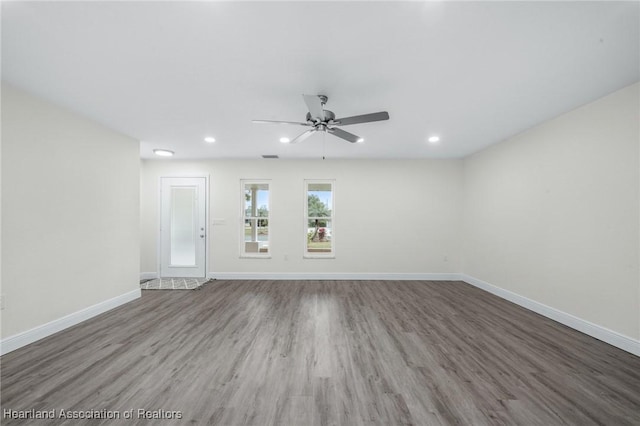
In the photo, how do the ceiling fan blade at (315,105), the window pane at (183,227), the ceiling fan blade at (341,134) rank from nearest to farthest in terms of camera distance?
the ceiling fan blade at (315,105) < the ceiling fan blade at (341,134) < the window pane at (183,227)

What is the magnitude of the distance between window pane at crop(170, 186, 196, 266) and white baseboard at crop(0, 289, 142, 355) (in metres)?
1.54

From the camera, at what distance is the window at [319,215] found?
17.9 ft

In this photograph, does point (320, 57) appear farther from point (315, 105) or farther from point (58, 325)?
point (58, 325)

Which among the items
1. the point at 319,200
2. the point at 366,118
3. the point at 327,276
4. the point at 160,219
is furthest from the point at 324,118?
the point at 160,219

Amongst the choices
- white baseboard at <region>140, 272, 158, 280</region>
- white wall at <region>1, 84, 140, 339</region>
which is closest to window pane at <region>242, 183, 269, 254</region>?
white baseboard at <region>140, 272, 158, 280</region>

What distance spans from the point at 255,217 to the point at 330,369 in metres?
3.97

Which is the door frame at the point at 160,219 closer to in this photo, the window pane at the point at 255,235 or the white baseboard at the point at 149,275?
the white baseboard at the point at 149,275

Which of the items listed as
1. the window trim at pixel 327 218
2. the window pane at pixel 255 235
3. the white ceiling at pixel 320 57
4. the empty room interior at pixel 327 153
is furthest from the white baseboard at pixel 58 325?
the window trim at pixel 327 218

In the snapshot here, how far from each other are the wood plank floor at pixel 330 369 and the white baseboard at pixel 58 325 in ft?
0.33

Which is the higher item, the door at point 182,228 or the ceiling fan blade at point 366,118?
the ceiling fan blade at point 366,118

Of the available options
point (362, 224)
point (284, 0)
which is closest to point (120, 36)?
point (284, 0)

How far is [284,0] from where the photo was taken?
1442mm

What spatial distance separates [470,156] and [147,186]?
7.05 meters

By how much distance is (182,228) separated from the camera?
5.42m
